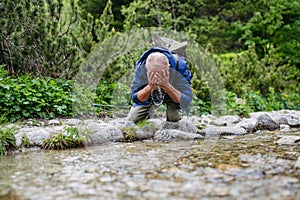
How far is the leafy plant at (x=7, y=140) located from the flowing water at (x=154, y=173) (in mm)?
180

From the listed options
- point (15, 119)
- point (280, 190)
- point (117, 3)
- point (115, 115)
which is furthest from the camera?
point (117, 3)

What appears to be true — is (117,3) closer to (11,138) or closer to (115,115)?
(115,115)

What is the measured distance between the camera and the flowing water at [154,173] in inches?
72.9

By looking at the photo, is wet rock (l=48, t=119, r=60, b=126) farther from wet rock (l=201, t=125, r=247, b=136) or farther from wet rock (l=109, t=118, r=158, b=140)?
wet rock (l=201, t=125, r=247, b=136)

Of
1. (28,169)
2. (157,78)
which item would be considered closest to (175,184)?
(28,169)

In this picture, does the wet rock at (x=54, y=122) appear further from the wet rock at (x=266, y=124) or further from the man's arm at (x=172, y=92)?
the wet rock at (x=266, y=124)

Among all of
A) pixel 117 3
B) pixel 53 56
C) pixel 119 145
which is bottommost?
pixel 119 145

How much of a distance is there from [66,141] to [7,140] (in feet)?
1.78

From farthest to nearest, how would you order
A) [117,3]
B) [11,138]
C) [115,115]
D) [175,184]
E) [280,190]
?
1. [117,3]
2. [115,115]
3. [11,138]
4. [175,184]
5. [280,190]

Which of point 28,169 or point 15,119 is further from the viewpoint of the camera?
point 15,119

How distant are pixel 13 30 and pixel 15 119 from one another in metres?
1.92

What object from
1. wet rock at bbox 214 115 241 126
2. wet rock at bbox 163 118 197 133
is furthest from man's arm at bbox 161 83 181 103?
wet rock at bbox 214 115 241 126

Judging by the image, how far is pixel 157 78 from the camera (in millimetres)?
3570

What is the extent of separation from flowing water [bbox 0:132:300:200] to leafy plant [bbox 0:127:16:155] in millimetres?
180
